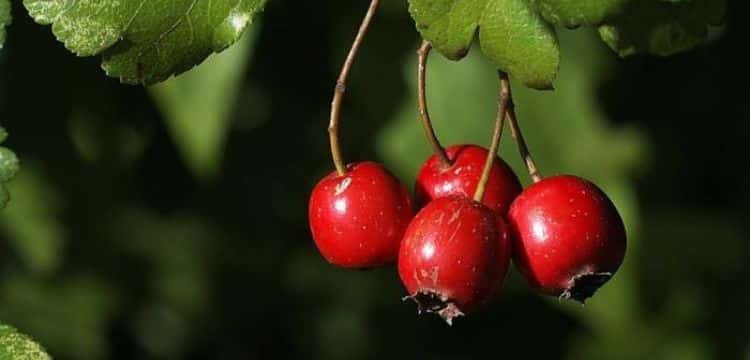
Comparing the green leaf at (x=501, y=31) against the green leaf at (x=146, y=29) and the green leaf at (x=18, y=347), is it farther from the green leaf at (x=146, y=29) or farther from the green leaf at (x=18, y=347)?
the green leaf at (x=18, y=347)

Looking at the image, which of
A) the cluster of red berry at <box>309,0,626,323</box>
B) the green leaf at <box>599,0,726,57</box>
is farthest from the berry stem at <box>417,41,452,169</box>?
the green leaf at <box>599,0,726,57</box>

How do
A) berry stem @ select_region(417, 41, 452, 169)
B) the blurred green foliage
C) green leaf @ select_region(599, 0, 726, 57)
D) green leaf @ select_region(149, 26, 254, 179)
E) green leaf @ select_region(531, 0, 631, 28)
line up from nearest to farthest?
green leaf @ select_region(531, 0, 631, 28) < berry stem @ select_region(417, 41, 452, 169) < green leaf @ select_region(599, 0, 726, 57) < green leaf @ select_region(149, 26, 254, 179) < the blurred green foliage

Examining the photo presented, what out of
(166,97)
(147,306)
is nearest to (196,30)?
(166,97)

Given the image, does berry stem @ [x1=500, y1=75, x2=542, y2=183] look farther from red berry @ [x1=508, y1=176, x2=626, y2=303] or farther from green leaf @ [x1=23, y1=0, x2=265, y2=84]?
green leaf @ [x1=23, y1=0, x2=265, y2=84]

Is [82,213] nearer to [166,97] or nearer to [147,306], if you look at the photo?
[166,97]

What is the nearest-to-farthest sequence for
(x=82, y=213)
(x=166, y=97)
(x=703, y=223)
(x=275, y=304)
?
1. (x=166, y=97)
2. (x=82, y=213)
3. (x=703, y=223)
4. (x=275, y=304)

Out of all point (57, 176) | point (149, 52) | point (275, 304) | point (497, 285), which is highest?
point (149, 52)

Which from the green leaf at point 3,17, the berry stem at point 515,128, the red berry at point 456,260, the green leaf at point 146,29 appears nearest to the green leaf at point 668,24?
the berry stem at point 515,128
